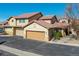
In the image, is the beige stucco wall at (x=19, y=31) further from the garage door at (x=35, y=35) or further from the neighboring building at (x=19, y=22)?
the garage door at (x=35, y=35)

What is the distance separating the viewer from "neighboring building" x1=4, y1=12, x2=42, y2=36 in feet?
127

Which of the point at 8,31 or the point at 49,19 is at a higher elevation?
the point at 49,19

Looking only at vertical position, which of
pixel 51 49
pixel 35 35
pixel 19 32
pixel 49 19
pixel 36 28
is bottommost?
pixel 51 49

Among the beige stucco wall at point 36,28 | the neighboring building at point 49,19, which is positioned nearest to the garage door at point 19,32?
the beige stucco wall at point 36,28

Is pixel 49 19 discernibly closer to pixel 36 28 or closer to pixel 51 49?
pixel 36 28

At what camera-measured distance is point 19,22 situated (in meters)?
40.2

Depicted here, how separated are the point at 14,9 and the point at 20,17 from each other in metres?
5.91

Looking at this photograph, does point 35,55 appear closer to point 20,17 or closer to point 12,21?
point 20,17

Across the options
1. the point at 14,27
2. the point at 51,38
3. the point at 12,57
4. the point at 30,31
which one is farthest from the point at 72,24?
the point at 12,57

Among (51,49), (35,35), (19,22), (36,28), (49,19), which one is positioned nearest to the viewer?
(51,49)

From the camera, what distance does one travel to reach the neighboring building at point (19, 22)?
38.6 m

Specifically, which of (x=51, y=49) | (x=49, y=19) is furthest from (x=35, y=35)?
(x=51, y=49)

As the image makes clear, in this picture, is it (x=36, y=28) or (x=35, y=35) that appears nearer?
(x=36, y=28)

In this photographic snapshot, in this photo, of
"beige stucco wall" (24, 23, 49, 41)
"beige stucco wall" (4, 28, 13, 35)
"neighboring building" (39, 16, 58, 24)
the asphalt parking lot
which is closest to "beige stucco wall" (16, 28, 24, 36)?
"beige stucco wall" (4, 28, 13, 35)
